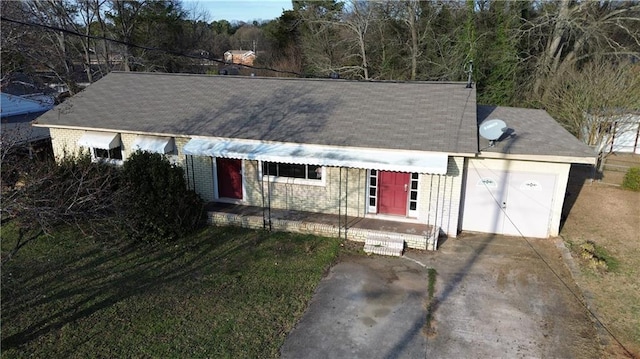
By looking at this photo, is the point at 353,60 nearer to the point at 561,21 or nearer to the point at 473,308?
the point at 561,21

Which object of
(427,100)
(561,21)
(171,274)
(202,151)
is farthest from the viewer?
(561,21)

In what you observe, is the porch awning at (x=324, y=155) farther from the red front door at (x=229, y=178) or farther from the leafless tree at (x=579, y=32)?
the leafless tree at (x=579, y=32)

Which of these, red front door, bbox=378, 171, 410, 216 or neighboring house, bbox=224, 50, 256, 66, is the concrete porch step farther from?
neighboring house, bbox=224, 50, 256, 66

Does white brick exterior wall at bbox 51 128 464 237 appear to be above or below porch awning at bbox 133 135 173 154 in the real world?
below

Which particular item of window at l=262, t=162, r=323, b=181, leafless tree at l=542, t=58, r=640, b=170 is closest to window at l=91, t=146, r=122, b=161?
window at l=262, t=162, r=323, b=181

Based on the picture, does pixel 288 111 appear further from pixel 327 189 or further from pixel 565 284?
pixel 565 284

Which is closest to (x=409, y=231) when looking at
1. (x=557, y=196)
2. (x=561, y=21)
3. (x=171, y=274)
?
(x=557, y=196)
